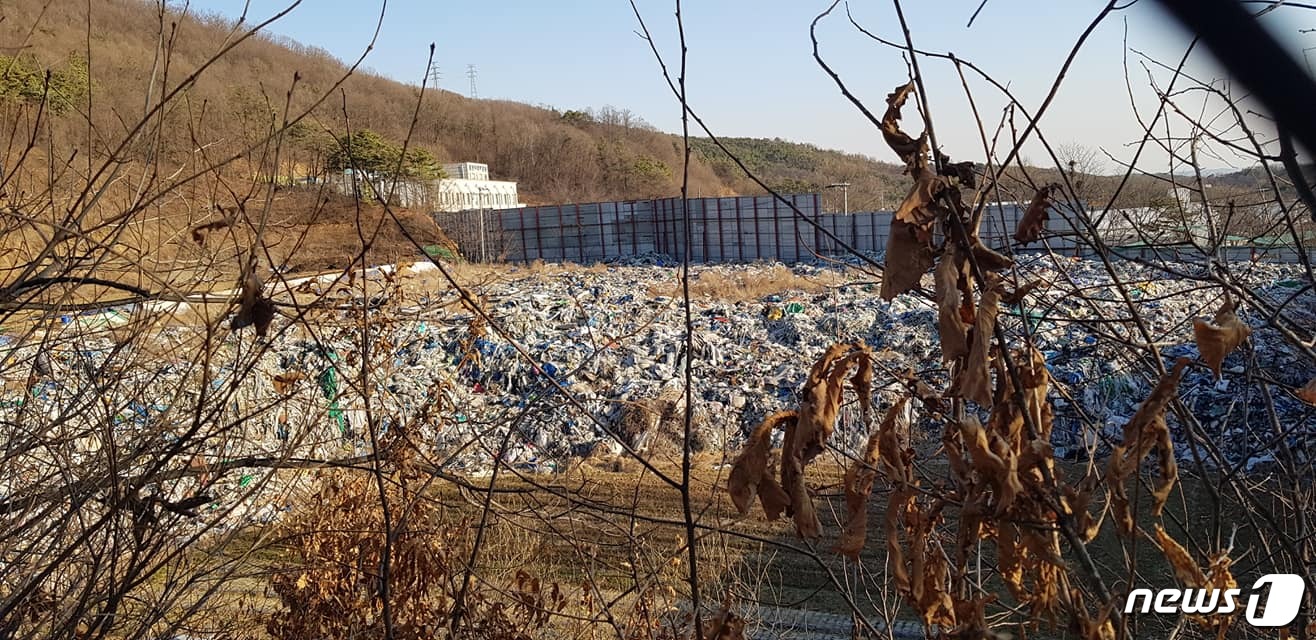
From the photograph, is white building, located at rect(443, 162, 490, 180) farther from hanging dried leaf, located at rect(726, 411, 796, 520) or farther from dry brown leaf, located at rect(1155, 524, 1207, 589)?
dry brown leaf, located at rect(1155, 524, 1207, 589)

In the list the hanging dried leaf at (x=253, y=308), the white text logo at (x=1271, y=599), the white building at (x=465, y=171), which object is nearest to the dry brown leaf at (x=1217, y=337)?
the white text logo at (x=1271, y=599)

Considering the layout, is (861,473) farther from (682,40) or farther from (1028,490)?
(682,40)

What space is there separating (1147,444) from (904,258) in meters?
0.29

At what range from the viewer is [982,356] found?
2.90 feet

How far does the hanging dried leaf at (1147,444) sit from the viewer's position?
35.7 inches

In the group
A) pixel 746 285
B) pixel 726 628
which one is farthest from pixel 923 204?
pixel 746 285


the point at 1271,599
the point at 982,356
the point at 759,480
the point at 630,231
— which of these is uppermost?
the point at 982,356

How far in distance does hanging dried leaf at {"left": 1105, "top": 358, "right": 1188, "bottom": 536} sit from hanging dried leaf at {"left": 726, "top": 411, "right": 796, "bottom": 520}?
0.33 meters

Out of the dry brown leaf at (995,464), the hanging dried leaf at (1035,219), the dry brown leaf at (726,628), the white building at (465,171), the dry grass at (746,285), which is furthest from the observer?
the white building at (465,171)

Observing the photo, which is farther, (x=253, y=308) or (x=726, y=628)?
(x=726, y=628)

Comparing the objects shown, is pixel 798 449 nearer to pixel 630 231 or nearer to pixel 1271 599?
pixel 1271 599

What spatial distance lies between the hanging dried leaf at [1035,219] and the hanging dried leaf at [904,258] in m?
0.27

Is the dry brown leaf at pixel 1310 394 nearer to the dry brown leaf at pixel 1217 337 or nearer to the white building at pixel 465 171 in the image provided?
the dry brown leaf at pixel 1217 337

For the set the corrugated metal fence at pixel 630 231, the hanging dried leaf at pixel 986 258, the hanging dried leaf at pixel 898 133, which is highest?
the hanging dried leaf at pixel 898 133
